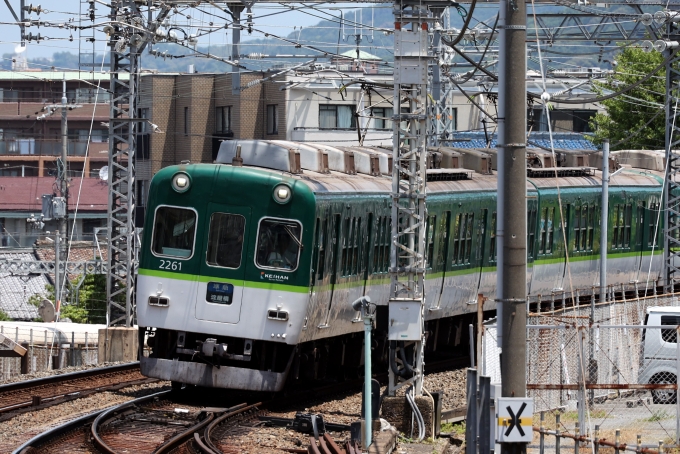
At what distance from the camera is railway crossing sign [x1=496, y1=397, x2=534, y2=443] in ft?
34.4

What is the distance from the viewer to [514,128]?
10789mm

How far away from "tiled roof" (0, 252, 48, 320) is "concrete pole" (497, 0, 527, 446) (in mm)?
43244

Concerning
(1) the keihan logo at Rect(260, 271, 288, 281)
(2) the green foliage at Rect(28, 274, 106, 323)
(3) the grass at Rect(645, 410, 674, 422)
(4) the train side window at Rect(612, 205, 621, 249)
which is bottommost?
(2) the green foliage at Rect(28, 274, 106, 323)

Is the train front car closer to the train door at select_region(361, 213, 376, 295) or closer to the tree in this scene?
the train door at select_region(361, 213, 376, 295)

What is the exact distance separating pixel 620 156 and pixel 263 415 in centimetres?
1958

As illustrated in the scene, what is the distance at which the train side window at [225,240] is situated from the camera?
17.0 metres

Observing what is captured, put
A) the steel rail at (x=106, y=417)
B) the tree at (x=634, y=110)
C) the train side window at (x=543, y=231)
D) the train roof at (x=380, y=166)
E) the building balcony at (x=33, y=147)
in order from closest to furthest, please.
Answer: the steel rail at (x=106, y=417) → the train roof at (x=380, y=166) → the train side window at (x=543, y=231) → the tree at (x=634, y=110) → the building balcony at (x=33, y=147)

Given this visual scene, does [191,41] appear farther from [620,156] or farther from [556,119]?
[556,119]

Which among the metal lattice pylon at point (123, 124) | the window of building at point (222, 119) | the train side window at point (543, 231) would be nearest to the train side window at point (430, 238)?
the train side window at point (543, 231)

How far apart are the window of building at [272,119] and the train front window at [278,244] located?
3729 cm

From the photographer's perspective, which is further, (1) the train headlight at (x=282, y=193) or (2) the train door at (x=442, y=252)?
(2) the train door at (x=442, y=252)

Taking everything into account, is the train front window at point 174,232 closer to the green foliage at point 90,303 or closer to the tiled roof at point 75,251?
the green foliage at point 90,303

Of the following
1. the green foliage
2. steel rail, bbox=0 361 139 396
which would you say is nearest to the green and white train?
steel rail, bbox=0 361 139 396

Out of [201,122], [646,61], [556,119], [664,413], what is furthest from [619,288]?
[556,119]
